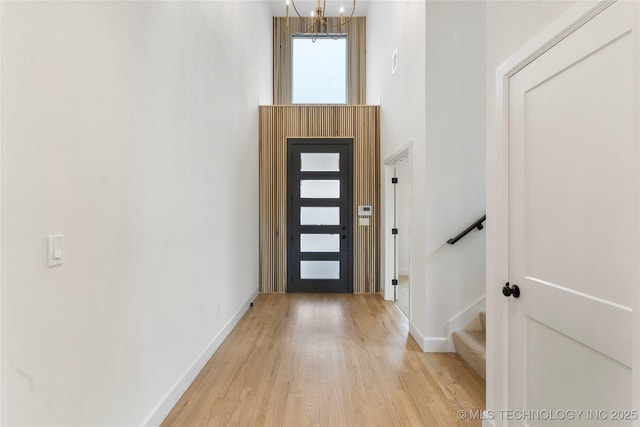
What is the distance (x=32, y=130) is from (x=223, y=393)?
6.69 ft

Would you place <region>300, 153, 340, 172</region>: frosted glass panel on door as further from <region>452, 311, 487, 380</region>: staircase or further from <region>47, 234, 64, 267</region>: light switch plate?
<region>47, 234, 64, 267</region>: light switch plate

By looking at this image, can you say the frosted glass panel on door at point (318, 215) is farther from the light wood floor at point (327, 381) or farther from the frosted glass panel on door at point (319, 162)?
the light wood floor at point (327, 381)

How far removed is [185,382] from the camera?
242 cm

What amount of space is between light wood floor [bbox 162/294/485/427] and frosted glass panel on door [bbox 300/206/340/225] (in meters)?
1.90

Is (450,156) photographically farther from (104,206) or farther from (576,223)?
(104,206)

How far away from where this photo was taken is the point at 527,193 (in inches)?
65.5

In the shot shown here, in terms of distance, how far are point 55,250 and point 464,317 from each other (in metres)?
3.16

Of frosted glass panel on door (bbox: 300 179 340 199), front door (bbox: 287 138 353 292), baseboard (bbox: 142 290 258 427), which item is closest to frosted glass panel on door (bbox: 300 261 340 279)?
front door (bbox: 287 138 353 292)

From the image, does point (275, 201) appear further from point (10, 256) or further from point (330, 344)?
point (10, 256)

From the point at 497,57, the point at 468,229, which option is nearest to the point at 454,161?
the point at 468,229

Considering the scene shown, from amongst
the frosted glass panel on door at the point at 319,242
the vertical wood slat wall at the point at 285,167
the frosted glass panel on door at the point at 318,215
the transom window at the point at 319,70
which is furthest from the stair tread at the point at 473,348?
the transom window at the point at 319,70

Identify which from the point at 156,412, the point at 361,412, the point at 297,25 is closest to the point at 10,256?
the point at 156,412

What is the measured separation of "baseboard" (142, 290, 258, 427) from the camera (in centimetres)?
198

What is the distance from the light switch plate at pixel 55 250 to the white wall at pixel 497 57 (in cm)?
208
